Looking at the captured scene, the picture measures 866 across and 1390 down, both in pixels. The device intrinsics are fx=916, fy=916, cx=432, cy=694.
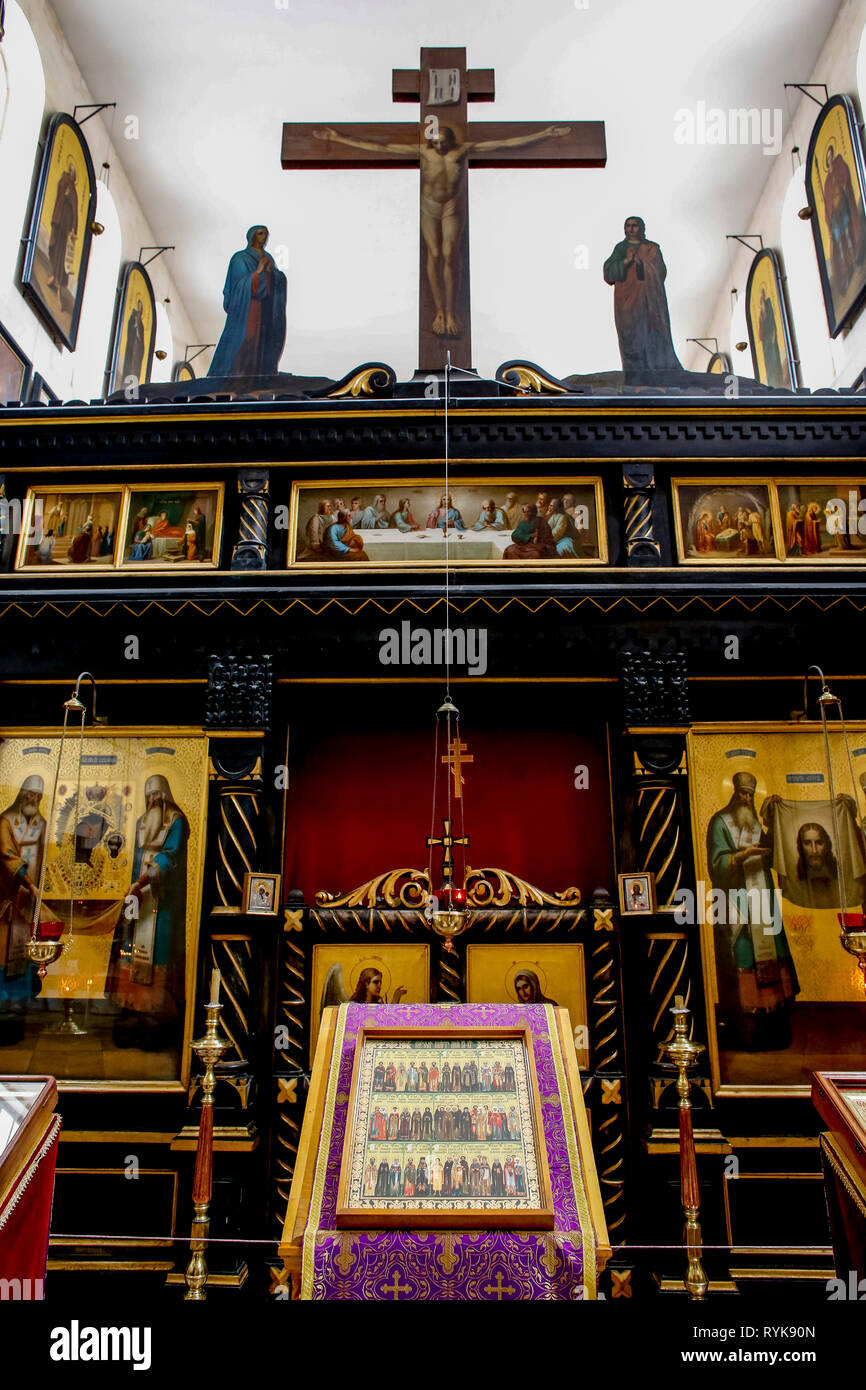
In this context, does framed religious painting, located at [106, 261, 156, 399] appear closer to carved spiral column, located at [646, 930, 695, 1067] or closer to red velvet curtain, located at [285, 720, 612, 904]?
red velvet curtain, located at [285, 720, 612, 904]

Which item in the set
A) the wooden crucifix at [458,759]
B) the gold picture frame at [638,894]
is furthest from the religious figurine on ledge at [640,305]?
the gold picture frame at [638,894]

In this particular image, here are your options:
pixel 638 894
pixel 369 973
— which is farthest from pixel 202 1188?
pixel 638 894

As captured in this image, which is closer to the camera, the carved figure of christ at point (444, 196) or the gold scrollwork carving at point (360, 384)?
the gold scrollwork carving at point (360, 384)

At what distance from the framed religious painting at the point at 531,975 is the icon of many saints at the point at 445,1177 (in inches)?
107

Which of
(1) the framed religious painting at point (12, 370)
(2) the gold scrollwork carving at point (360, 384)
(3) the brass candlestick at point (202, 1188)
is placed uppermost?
(1) the framed religious painting at point (12, 370)

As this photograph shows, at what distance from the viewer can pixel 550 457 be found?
6262 millimetres

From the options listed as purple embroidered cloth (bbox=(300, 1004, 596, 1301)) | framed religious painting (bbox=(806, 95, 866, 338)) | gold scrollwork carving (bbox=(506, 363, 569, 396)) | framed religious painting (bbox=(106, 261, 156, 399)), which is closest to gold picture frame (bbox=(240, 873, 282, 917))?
purple embroidered cloth (bbox=(300, 1004, 596, 1301))

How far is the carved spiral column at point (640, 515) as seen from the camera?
19.8ft

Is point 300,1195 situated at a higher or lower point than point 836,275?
lower

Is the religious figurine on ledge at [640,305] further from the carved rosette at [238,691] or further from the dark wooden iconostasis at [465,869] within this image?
the carved rosette at [238,691]

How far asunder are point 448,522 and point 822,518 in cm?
255
